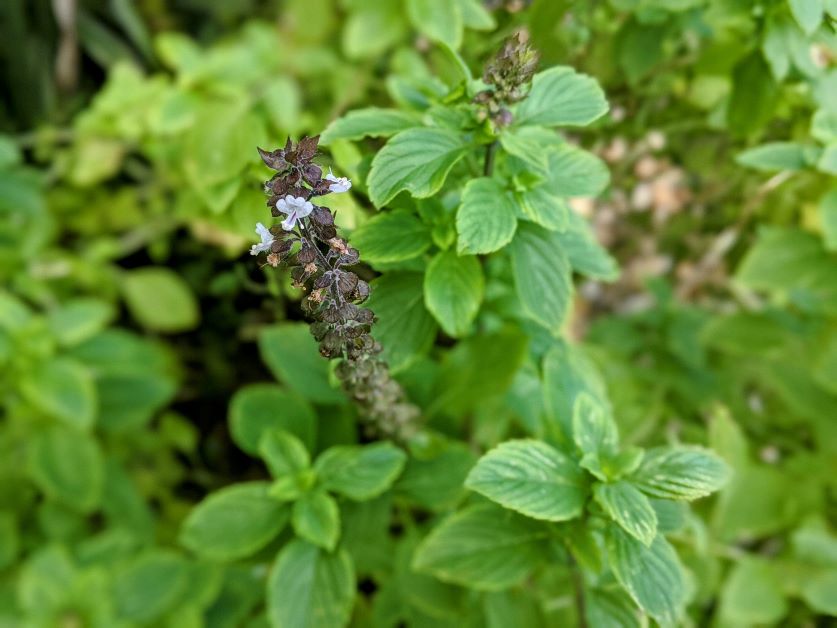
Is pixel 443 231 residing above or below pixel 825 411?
above

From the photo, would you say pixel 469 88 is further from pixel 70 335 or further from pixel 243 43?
pixel 243 43

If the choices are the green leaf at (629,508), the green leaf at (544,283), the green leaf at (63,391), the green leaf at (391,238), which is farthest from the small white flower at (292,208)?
the green leaf at (63,391)

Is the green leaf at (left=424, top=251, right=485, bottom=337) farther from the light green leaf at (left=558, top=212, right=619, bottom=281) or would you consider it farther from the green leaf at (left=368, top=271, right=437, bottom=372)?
the light green leaf at (left=558, top=212, right=619, bottom=281)

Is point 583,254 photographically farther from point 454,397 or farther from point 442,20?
point 442,20

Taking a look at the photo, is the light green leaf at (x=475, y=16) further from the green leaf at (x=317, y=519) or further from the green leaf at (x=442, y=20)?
the green leaf at (x=317, y=519)

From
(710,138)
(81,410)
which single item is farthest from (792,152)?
(81,410)

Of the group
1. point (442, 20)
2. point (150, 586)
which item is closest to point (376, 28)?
point (442, 20)
